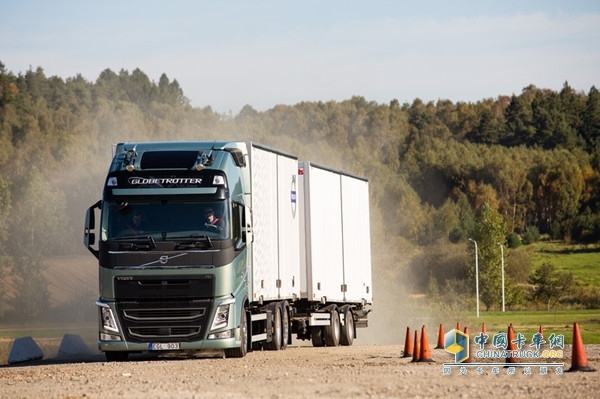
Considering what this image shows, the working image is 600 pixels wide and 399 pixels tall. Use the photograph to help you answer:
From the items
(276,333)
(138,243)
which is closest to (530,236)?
(276,333)

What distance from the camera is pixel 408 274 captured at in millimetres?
132375

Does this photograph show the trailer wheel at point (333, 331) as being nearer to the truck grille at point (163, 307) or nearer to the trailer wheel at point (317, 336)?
the trailer wheel at point (317, 336)

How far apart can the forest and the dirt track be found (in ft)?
231

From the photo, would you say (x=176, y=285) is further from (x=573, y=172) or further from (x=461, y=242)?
(x=573, y=172)

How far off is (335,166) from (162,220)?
333 feet

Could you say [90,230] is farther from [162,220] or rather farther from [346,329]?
[346,329]

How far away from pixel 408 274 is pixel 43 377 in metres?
114

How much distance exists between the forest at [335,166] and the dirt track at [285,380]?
70365mm

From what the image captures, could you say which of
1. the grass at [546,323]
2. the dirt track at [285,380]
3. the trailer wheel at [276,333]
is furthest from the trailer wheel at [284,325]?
the grass at [546,323]

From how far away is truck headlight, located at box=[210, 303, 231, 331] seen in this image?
2280cm

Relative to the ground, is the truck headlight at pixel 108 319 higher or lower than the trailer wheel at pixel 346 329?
higher

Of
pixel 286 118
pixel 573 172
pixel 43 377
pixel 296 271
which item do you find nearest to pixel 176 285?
pixel 43 377

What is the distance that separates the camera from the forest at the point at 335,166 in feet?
335

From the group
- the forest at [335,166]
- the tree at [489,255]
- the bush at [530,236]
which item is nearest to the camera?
the forest at [335,166]
